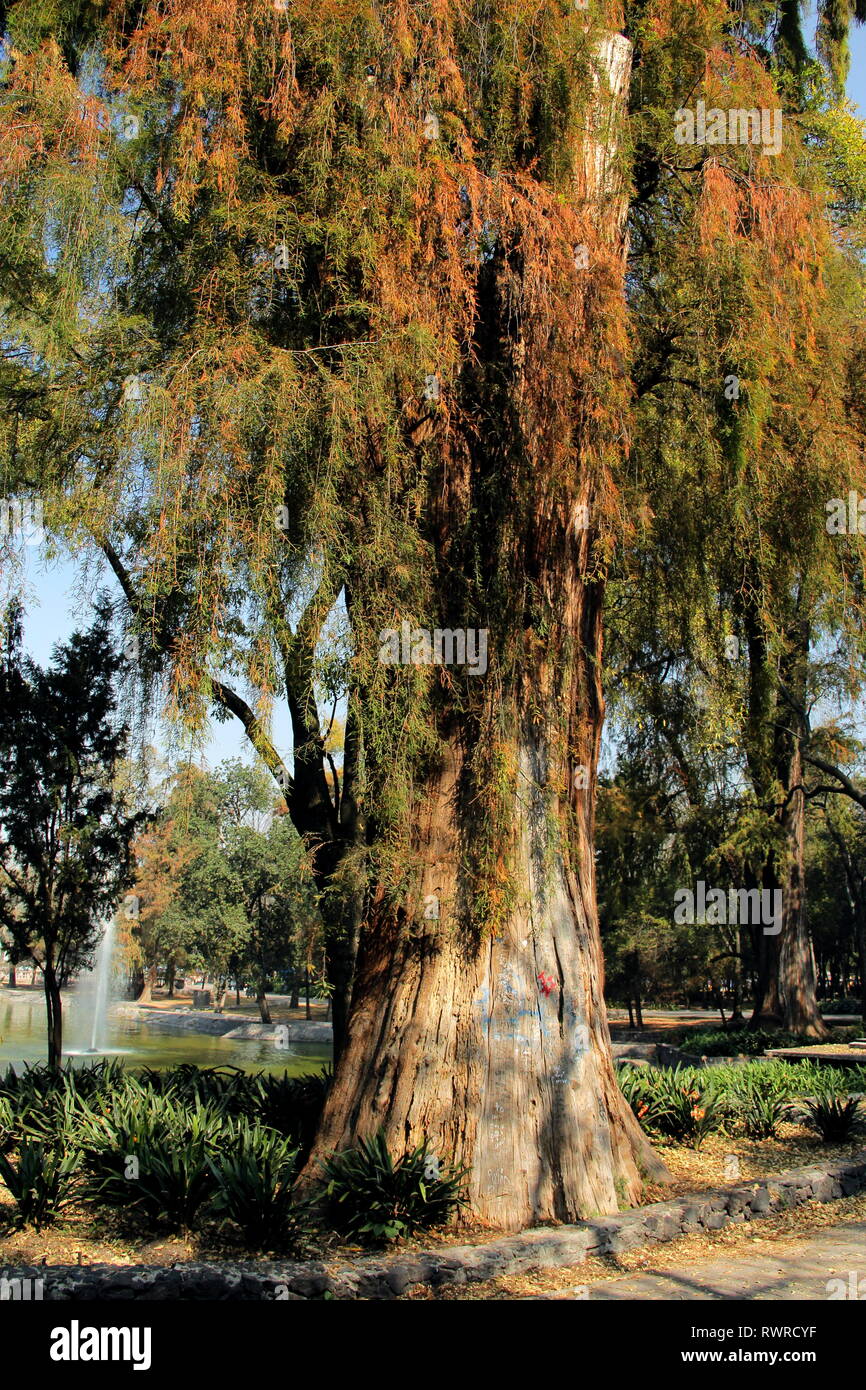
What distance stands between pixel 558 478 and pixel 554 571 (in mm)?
780

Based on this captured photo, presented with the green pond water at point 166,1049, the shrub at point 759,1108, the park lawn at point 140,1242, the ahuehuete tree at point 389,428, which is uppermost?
the ahuehuete tree at point 389,428

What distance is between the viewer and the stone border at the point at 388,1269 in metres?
5.09

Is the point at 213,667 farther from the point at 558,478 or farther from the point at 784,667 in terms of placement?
the point at 784,667

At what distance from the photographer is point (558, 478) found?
734 cm

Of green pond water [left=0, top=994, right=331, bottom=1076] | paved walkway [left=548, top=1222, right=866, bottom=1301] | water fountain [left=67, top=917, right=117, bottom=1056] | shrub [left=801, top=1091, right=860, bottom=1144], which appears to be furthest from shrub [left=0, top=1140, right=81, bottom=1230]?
water fountain [left=67, top=917, right=117, bottom=1056]

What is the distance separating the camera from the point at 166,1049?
95.7 ft

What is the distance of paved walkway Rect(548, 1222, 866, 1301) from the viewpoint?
5.64 m

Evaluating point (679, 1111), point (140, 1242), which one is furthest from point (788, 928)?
point (140, 1242)

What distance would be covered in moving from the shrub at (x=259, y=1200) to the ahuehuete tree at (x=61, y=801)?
5903 mm

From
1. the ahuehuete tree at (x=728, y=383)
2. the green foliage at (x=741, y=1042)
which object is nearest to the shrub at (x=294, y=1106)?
the ahuehuete tree at (x=728, y=383)

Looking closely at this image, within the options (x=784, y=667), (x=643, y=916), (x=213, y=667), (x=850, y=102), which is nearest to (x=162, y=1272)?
(x=213, y=667)

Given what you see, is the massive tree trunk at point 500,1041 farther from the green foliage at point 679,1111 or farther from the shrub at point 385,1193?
the green foliage at point 679,1111

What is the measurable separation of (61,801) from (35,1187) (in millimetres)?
6215

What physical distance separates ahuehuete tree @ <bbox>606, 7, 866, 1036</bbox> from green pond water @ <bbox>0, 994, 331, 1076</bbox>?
13.5 metres
